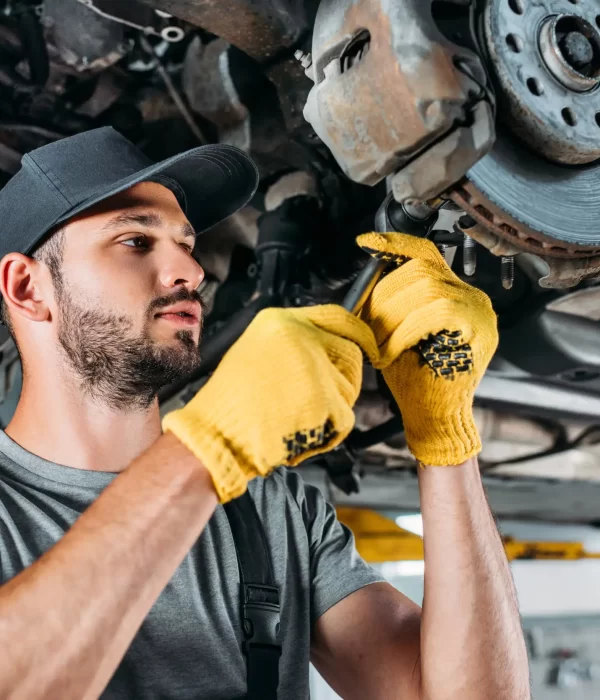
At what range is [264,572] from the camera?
0.81m

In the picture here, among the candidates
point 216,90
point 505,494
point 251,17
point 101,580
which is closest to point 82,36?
point 216,90

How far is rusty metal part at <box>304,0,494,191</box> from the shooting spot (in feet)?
1.76

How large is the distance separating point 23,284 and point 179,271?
21 cm

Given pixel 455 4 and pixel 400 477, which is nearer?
pixel 455 4

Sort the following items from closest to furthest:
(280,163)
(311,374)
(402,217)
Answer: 1. (311,374)
2. (402,217)
3. (280,163)

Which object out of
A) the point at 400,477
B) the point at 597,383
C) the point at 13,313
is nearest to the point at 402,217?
the point at 13,313

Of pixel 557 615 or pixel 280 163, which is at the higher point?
pixel 280 163

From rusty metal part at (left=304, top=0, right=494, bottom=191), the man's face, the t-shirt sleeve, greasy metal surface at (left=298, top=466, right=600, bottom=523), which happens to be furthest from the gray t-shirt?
greasy metal surface at (left=298, top=466, right=600, bottom=523)

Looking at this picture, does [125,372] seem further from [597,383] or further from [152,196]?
[597,383]

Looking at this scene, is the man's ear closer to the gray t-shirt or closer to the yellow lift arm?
the gray t-shirt

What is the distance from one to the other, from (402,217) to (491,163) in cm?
17

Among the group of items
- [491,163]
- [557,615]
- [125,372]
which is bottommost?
[557,615]

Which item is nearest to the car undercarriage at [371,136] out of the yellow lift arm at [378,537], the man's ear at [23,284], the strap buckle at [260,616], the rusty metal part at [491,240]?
the rusty metal part at [491,240]

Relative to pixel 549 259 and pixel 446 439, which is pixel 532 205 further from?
pixel 446 439
